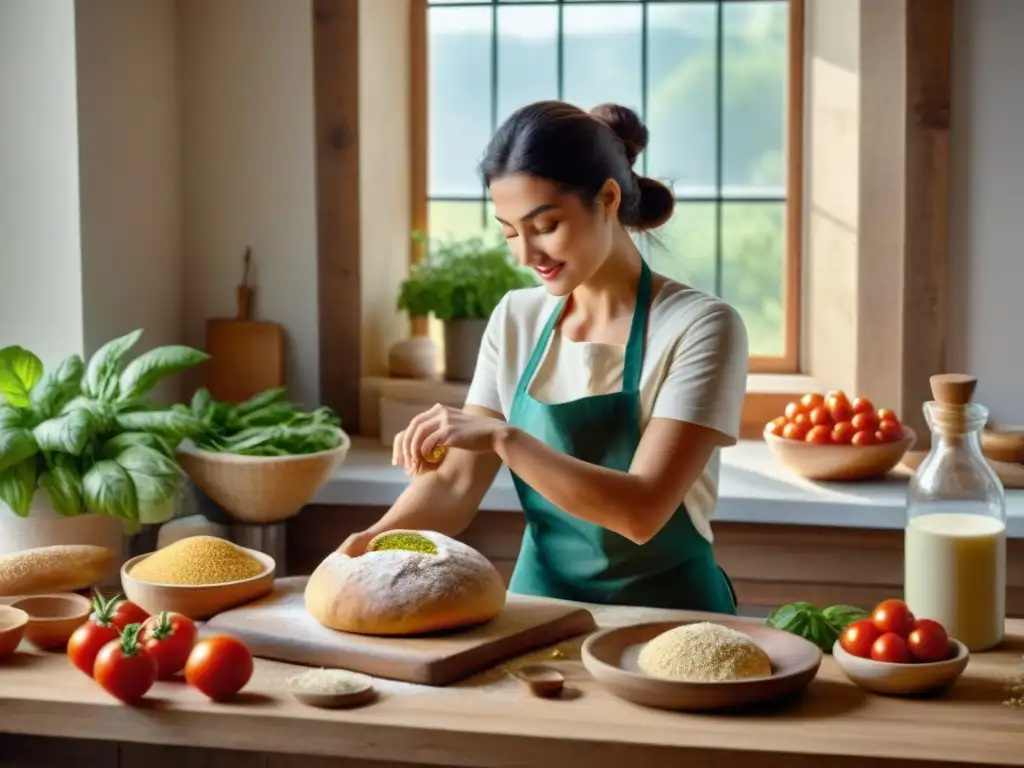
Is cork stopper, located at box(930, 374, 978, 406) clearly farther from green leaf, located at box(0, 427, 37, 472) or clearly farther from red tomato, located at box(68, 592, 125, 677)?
green leaf, located at box(0, 427, 37, 472)

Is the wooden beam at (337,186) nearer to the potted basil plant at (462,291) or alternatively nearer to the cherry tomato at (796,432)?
the potted basil plant at (462,291)

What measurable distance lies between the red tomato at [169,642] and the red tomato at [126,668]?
4 centimetres

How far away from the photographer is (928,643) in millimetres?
1820

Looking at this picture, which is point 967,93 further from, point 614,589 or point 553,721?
point 553,721

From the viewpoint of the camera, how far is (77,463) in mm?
2930

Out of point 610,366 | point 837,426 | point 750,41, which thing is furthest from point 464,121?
point 610,366

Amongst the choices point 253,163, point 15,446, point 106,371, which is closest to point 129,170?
point 253,163

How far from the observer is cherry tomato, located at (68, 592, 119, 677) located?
191 cm

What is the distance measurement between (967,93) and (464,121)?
→ 1.33 m

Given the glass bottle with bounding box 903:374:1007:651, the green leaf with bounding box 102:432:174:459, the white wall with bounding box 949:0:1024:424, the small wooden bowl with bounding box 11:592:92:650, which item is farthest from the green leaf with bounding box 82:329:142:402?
the white wall with bounding box 949:0:1024:424

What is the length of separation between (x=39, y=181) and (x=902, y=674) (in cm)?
223

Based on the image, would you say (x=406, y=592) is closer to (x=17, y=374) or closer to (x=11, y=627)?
(x=11, y=627)

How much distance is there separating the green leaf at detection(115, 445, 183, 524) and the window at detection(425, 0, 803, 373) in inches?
54.1

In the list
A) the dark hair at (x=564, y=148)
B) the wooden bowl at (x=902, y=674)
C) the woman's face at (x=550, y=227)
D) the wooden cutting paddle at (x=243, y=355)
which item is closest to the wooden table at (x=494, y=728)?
the wooden bowl at (x=902, y=674)
